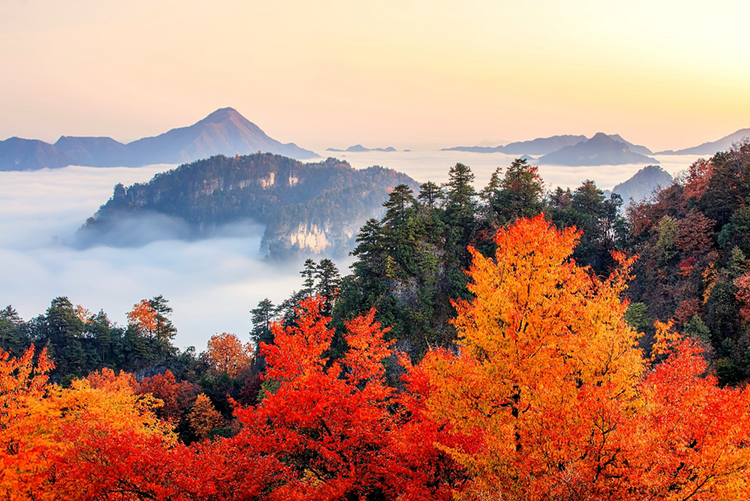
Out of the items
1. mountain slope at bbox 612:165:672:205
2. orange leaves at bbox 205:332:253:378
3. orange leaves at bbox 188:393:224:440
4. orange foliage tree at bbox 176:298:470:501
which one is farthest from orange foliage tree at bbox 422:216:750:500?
mountain slope at bbox 612:165:672:205

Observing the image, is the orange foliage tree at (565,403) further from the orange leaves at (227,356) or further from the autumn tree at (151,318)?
the autumn tree at (151,318)

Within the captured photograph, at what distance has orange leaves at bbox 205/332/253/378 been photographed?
62.4 m

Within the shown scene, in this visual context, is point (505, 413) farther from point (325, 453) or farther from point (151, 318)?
point (151, 318)

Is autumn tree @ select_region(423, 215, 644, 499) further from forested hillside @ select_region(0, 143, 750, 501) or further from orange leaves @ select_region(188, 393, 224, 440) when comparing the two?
orange leaves @ select_region(188, 393, 224, 440)

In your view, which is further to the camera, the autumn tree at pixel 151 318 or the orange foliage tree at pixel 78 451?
the autumn tree at pixel 151 318

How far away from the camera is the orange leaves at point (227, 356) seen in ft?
205

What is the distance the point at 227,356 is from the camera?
64.0 metres

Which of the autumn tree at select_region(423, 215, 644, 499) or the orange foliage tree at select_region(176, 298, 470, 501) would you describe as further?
the orange foliage tree at select_region(176, 298, 470, 501)

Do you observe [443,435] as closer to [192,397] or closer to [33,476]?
[33,476]

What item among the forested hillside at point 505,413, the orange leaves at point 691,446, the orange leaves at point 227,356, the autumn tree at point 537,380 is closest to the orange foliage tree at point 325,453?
the forested hillside at point 505,413

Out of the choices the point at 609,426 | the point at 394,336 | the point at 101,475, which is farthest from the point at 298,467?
the point at 394,336

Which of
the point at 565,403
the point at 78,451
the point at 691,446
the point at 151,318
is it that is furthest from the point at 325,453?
the point at 151,318

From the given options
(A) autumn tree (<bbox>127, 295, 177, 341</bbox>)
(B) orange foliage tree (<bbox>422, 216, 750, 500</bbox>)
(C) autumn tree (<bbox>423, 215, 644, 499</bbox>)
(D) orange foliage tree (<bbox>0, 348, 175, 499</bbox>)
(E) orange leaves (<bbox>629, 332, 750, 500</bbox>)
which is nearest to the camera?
(E) orange leaves (<bbox>629, 332, 750, 500</bbox>)

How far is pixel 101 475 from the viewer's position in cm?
1299
